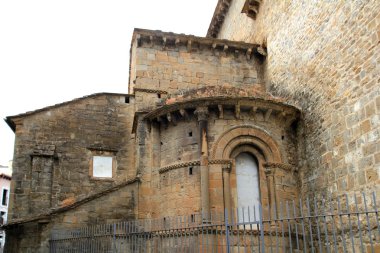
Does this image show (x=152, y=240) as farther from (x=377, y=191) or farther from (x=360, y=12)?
(x=360, y=12)

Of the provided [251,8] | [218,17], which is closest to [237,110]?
[251,8]

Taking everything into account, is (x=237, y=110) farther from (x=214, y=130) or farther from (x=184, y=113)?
(x=184, y=113)

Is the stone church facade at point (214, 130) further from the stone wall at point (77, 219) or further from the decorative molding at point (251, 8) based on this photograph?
the decorative molding at point (251, 8)

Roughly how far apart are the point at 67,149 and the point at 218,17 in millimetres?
10276

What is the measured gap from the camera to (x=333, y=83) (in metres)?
10.3

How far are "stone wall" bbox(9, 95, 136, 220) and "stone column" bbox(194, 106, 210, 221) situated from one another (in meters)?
4.64

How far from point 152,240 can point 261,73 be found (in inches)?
309

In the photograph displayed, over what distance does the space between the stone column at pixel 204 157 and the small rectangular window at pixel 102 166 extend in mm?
5112

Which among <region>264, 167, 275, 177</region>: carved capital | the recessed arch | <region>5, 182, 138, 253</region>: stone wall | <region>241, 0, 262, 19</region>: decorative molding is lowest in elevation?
<region>5, 182, 138, 253</region>: stone wall

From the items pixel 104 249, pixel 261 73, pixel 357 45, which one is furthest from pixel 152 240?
pixel 261 73

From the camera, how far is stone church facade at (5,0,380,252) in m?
9.67

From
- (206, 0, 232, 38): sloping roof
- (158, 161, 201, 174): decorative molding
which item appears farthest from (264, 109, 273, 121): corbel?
(206, 0, 232, 38): sloping roof

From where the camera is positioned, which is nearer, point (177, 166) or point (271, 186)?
point (271, 186)

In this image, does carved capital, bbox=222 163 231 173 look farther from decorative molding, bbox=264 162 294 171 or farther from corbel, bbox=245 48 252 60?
corbel, bbox=245 48 252 60
